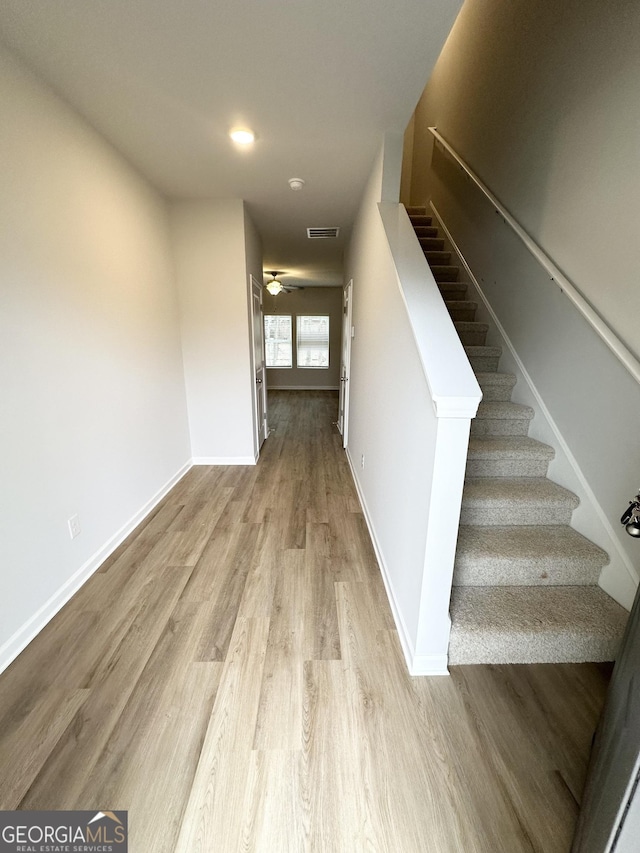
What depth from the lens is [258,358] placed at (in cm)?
390

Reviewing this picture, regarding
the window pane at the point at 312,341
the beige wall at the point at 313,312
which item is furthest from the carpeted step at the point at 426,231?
the window pane at the point at 312,341

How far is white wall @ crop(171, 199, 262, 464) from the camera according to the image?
304 cm

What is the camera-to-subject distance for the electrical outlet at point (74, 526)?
1.78 metres

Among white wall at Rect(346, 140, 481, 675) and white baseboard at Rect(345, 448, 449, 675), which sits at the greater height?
white wall at Rect(346, 140, 481, 675)

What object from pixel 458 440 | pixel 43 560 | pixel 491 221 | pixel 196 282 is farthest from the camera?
pixel 196 282

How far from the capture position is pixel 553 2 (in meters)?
1.89

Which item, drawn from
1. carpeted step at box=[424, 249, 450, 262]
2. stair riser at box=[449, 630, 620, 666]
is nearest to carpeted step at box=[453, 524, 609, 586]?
stair riser at box=[449, 630, 620, 666]

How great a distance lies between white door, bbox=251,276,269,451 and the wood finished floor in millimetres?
2276

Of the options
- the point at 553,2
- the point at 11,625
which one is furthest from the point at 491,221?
the point at 11,625

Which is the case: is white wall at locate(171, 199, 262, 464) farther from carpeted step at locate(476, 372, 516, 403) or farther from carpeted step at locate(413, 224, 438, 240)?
carpeted step at locate(476, 372, 516, 403)

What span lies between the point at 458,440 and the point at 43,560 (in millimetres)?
2059

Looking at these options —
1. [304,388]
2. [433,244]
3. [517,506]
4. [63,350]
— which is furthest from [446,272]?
[304,388]

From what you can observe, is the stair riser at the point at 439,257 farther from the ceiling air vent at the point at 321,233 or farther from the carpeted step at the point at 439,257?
the ceiling air vent at the point at 321,233

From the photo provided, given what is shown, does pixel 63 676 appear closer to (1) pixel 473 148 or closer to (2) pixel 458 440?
(2) pixel 458 440
